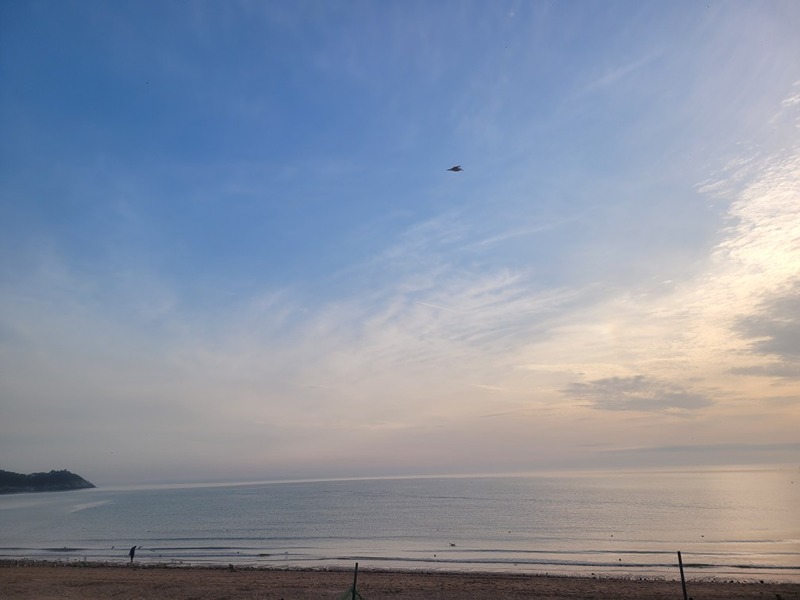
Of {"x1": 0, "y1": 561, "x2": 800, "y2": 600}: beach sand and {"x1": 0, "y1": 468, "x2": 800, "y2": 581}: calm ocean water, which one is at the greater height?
{"x1": 0, "y1": 561, "x2": 800, "y2": 600}: beach sand

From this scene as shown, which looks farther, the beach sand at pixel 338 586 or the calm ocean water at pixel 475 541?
the calm ocean water at pixel 475 541

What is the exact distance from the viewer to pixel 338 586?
84.1 ft

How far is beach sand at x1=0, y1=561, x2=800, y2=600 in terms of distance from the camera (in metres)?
23.1

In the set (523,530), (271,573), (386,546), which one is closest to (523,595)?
(271,573)

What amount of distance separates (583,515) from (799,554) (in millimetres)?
35017

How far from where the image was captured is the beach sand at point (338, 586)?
23125 millimetres

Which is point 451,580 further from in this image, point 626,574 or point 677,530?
point 677,530

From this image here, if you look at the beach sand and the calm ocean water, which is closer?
the beach sand

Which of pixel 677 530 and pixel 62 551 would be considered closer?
pixel 62 551

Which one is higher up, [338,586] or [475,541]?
[338,586]

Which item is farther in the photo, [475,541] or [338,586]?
[475,541]

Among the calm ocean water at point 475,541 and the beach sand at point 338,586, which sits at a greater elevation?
the beach sand at point 338,586

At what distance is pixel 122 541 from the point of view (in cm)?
5306

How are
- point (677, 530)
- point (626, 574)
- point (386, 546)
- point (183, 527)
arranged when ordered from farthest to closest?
1. point (183, 527)
2. point (677, 530)
3. point (386, 546)
4. point (626, 574)
